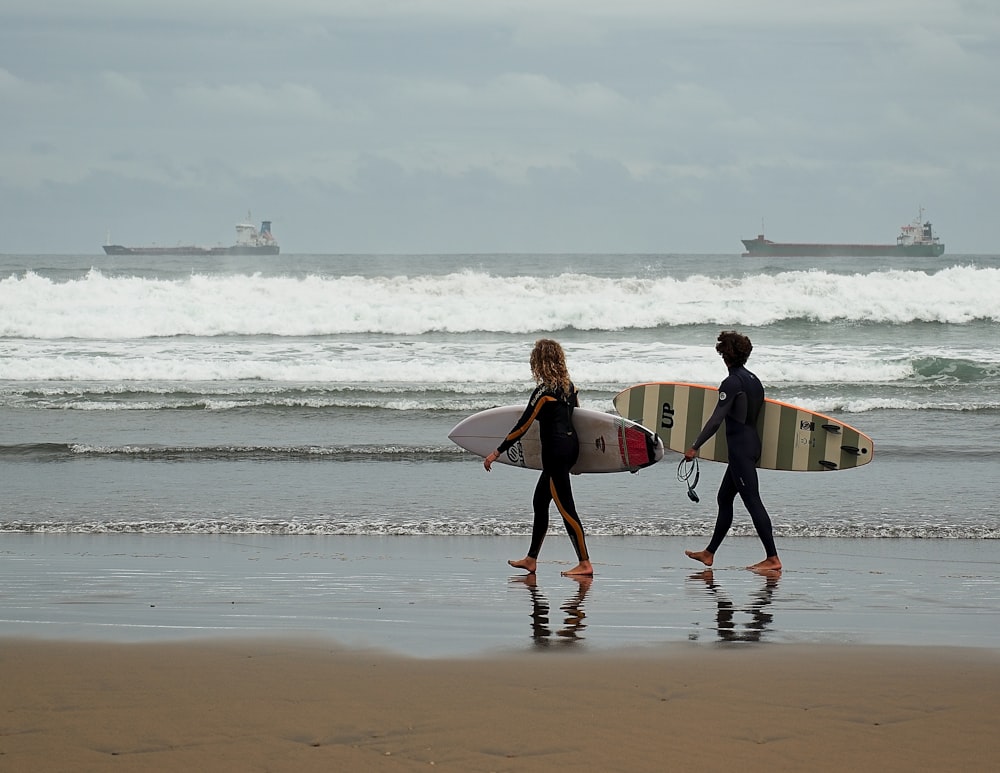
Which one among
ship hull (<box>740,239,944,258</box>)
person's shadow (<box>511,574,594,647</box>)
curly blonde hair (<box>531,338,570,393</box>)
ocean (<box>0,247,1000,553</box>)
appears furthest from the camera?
ship hull (<box>740,239,944,258</box>)

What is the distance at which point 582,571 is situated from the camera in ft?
21.5

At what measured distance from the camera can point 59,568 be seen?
21.8 feet

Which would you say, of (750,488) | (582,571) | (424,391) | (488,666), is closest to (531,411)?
(582,571)

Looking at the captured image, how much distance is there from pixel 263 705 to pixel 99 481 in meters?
6.88

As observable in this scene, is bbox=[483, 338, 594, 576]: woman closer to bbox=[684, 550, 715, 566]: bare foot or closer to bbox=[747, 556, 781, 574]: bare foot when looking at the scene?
bbox=[684, 550, 715, 566]: bare foot

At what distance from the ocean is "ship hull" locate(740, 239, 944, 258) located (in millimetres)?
50385

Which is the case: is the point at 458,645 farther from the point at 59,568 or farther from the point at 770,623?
the point at 59,568

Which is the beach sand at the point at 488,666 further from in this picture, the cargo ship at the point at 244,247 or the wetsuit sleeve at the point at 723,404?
the cargo ship at the point at 244,247

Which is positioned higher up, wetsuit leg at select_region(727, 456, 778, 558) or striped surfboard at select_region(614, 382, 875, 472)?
striped surfboard at select_region(614, 382, 875, 472)

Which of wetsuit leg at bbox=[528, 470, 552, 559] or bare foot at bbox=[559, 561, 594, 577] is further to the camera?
wetsuit leg at bbox=[528, 470, 552, 559]

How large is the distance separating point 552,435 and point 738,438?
4.22 feet

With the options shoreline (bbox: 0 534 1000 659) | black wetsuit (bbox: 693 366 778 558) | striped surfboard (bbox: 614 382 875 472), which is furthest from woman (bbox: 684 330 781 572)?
striped surfboard (bbox: 614 382 875 472)

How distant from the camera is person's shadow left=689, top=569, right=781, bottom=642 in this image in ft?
16.2

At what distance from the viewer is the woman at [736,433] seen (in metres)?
7.03
